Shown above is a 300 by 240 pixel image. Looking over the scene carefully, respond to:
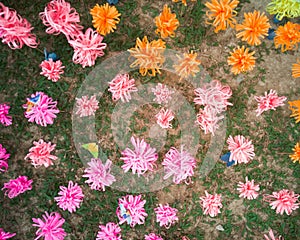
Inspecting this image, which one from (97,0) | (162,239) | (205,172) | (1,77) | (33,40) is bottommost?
(162,239)

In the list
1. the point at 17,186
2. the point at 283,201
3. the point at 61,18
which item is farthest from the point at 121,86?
the point at 283,201

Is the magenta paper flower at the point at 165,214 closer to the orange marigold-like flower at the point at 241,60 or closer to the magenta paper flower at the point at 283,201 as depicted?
the magenta paper flower at the point at 283,201

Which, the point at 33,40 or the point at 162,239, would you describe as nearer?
the point at 33,40

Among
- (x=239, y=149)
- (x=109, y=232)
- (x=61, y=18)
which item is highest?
(x=61, y=18)

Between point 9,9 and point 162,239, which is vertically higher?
point 9,9

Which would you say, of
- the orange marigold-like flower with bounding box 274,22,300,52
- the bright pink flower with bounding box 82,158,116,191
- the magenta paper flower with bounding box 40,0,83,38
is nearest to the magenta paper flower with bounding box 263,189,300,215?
the orange marigold-like flower with bounding box 274,22,300,52

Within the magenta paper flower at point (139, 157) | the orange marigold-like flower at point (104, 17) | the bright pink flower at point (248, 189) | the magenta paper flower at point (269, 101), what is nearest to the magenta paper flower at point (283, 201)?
the bright pink flower at point (248, 189)

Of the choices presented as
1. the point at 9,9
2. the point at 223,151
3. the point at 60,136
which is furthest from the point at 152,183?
the point at 9,9

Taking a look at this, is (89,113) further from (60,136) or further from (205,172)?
(205,172)

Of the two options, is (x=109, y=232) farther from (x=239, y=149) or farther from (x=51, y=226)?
(x=239, y=149)
